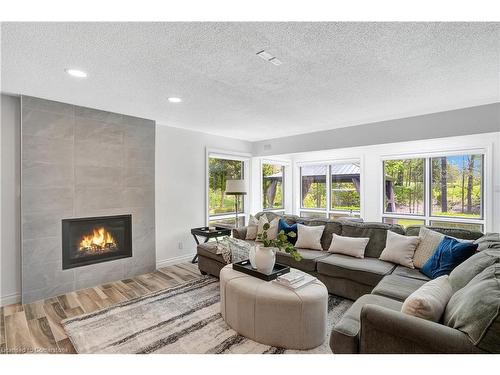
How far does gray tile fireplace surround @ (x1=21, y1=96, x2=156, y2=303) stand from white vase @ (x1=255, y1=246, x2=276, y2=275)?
2.35 metres

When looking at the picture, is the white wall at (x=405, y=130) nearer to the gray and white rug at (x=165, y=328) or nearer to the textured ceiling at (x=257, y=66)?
the textured ceiling at (x=257, y=66)

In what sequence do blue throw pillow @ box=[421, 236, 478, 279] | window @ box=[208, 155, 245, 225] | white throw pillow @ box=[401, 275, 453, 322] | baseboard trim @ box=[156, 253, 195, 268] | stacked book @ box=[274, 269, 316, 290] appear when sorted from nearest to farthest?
white throw pillow @ box=[401, 275, 453, 322]
stacked book @ box=[274, 269, 316, 290]
blue throw pillow @ box=[421, 236, 478, 279]
baseboard trim @ box=[156, 253, 195, 268]
window @ box=[208, 155, 245, 225]

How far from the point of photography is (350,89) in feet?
9.16

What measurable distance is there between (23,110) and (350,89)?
3711mm

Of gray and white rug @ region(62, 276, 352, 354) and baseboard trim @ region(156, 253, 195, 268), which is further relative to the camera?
baseboard trim @ region(156, 253, 195, 268)

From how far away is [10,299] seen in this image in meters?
2.98

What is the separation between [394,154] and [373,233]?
220 cm

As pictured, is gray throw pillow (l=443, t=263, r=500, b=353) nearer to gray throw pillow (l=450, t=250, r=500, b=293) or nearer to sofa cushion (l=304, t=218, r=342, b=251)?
gray throw pillow (l=450, t=250, r=500, b=293)

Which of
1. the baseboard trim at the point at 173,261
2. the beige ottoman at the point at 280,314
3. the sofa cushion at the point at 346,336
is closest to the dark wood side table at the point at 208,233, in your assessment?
the baseboard trim at the point at 173,261

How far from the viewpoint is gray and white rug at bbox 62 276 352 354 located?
211 cm

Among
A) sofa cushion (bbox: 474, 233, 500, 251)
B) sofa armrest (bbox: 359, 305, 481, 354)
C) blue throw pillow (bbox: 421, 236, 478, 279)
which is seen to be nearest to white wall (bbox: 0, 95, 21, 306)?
sofa armrest (bbox: 359, 305, 481, 354)

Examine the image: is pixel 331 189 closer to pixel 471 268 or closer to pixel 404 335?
pixel 471 268

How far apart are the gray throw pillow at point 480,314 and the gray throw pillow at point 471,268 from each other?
34cm

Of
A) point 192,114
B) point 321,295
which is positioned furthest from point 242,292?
point 192,114
